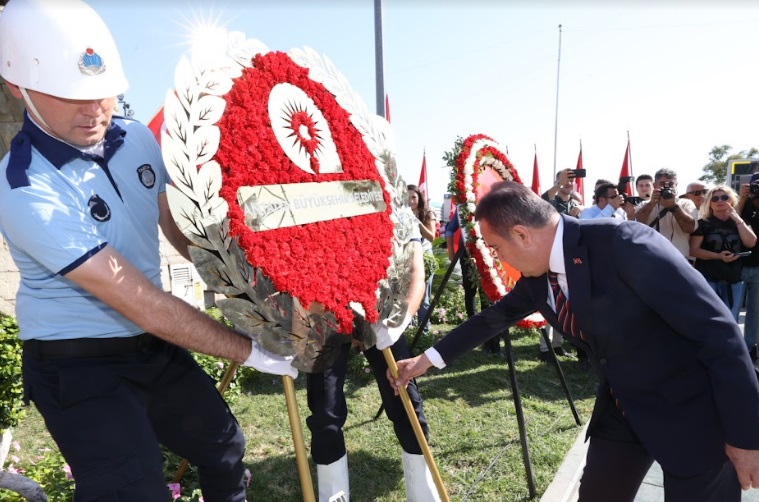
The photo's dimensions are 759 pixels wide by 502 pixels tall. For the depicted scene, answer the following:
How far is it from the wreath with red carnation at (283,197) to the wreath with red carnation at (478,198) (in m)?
1.29

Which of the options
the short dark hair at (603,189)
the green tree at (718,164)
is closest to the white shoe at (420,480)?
the short dark hair at (603,189)

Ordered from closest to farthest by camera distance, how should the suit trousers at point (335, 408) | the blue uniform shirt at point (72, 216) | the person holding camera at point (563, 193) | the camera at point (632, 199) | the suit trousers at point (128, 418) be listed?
1. the blue uniform shirt at point (72, 216)
2. the suit trousers at point (128, 418)
3. the suit trousers at point (335, 408)
4. the person holding camera at point (563, 193)
5. the camera at point (632, 199)

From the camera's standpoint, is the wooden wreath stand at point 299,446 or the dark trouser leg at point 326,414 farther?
the dark trouser leg at point 326,414

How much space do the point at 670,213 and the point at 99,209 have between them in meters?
5.71

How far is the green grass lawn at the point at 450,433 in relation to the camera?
10.7ft

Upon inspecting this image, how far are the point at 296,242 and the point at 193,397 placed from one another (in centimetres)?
76

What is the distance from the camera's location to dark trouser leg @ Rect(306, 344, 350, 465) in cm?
264

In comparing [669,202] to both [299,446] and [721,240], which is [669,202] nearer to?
[721,240]

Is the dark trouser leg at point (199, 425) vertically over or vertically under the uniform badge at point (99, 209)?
under

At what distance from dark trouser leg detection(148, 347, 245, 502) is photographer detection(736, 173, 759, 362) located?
20.2 ft

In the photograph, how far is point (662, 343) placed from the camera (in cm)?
182

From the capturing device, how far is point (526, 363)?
582 cm

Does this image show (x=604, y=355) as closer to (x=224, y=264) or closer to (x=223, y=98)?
(x=224, y=264)

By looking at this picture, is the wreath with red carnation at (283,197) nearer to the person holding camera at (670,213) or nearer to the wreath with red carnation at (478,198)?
the wreath with red carnation at (478,198)
